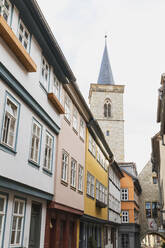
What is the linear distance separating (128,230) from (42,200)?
32.6m

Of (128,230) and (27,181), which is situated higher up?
(27,181)

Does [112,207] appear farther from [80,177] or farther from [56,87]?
[56,87]

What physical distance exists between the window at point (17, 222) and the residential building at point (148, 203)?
1633 inches

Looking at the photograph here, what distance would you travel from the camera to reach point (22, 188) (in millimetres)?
9602

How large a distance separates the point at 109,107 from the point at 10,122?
2230 inches

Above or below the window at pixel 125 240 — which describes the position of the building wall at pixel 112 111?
above

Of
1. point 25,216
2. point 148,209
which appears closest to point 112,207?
point 148,209

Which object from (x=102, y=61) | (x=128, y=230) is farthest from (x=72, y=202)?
(x=102, y=61)

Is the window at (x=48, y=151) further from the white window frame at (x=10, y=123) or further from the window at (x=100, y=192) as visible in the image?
the window at (x=100, y=192)

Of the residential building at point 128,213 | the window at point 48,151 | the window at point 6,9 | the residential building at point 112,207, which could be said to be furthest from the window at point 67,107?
the residential building at point 128,213

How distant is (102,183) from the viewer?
86.6 feet

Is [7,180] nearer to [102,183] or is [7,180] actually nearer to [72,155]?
[72,155]

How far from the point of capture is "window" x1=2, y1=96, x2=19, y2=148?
8.82 m

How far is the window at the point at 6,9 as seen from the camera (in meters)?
8.60
